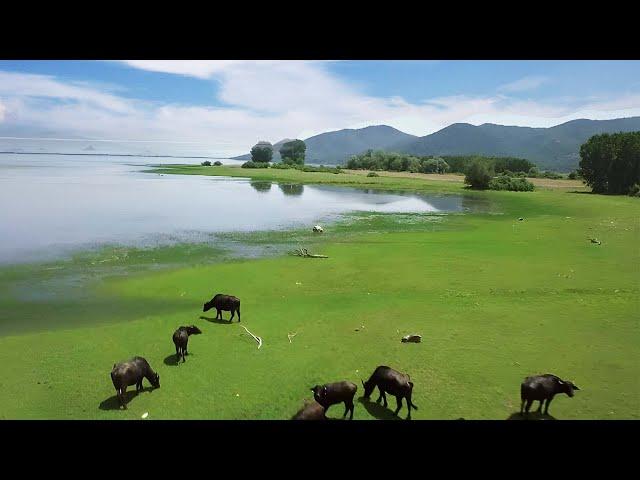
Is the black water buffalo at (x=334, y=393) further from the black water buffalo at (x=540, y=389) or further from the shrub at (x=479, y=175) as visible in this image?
the shrub at (x=479, y=175)

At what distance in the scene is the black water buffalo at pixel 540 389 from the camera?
880cm

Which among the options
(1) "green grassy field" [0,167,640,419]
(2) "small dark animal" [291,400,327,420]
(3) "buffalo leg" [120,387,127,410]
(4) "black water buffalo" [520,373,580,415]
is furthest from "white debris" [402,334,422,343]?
(3) "buffalo leg" [120,387,127,410]

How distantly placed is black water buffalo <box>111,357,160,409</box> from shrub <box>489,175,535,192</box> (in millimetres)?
72509

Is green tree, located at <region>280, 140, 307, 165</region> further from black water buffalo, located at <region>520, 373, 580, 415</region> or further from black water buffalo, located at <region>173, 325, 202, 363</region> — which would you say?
black water buffalo, located at <region>520, 373, 580, 415</region>

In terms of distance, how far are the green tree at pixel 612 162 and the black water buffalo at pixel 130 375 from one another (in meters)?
74.7

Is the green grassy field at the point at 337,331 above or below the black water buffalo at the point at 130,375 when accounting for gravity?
below

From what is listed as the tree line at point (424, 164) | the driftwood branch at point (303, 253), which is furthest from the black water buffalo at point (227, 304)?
the tree line at point (424, 164)

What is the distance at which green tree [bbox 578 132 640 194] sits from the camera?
Result: 66438 millimetres

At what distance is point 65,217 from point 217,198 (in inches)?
802

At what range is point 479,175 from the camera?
7469cm

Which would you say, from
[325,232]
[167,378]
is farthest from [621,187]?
[167,378]

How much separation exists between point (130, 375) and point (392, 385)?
→ 218 inches
